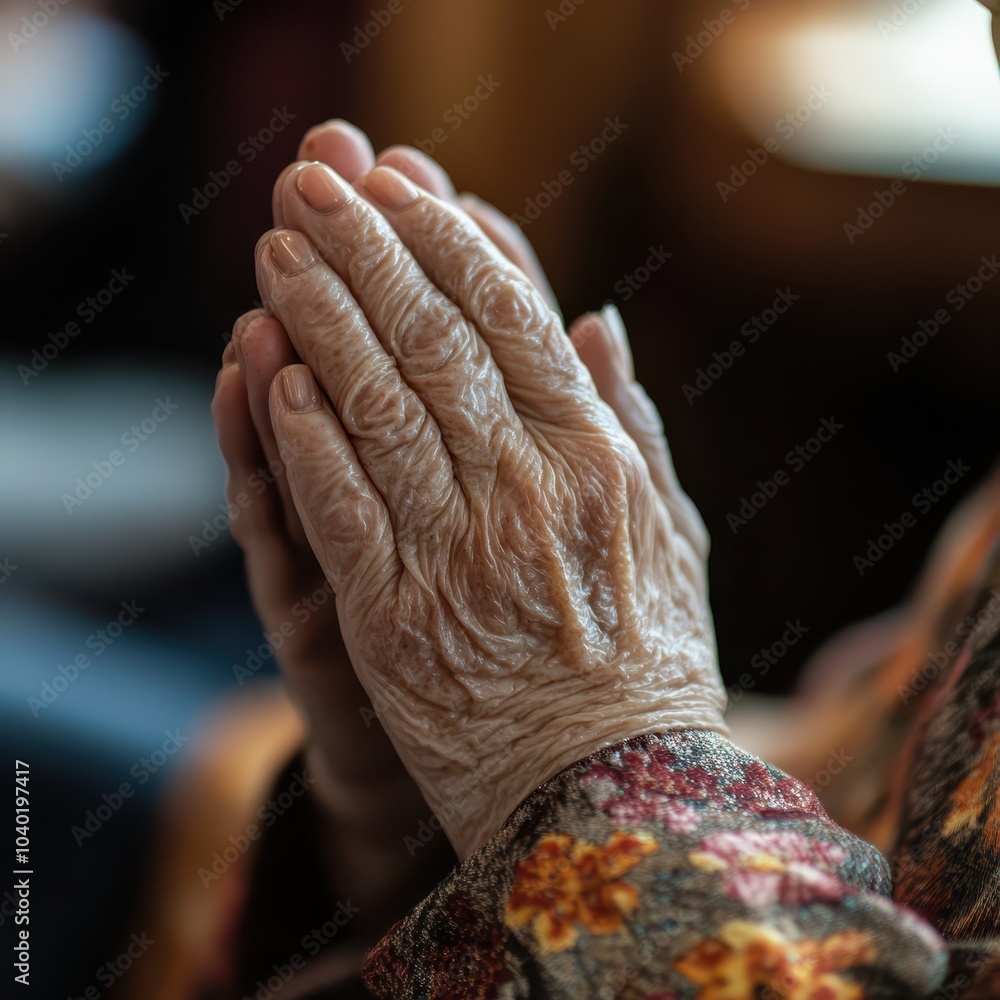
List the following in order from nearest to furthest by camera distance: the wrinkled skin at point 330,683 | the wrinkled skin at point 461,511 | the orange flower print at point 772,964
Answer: the orange flower print at point 772,964, the wrinkled skin at point 461,511, the wrinkled skin at point 330,683

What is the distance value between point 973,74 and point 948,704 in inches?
42.0

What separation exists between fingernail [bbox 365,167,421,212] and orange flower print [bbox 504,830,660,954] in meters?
0.54

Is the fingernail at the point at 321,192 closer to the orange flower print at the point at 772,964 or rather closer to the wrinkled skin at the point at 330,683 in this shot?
the wrinkled skin at the point at 330,683

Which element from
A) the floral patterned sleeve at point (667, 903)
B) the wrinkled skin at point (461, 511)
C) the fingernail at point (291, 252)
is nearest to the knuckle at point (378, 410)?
the wrinkled skin at point (461, 511)

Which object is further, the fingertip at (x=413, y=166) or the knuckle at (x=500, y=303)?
the fingertip at (x=413, y=166)

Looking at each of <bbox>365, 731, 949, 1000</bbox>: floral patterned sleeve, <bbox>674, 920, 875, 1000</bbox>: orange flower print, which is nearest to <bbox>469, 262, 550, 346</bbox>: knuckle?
<bbox>365, 731, 949, 1000</bbox>: floral patterned sleeve

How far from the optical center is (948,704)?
76 cm

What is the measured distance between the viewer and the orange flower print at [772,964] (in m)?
0.45

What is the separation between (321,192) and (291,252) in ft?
0.19

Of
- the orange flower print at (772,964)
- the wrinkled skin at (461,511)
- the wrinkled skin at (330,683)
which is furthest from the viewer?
the wrinkled skin at (330,683)

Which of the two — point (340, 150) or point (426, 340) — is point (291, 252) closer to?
point (426, 340)

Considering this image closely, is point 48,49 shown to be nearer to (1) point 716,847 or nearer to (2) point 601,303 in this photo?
(2) point 601,303

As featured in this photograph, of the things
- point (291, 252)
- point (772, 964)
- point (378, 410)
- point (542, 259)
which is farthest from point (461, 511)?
point (542, 259)

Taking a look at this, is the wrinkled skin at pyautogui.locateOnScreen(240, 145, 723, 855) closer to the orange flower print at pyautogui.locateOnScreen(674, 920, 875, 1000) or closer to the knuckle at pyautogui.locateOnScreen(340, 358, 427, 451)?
the knuckle at pyautogui.locateOnScreen(340, 358, 427, 451)
